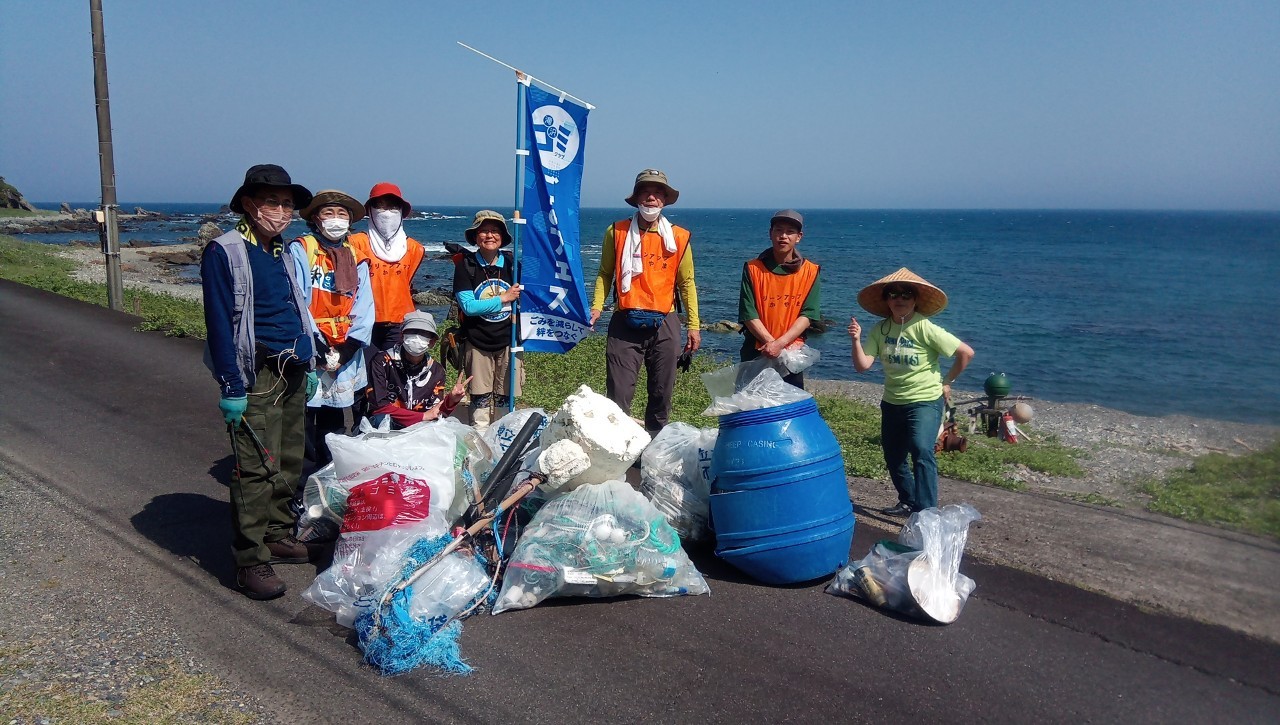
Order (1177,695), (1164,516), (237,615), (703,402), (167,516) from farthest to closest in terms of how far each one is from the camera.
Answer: (703,402)
(1164,516)
(167,516)
(237,615)
(1177,695)

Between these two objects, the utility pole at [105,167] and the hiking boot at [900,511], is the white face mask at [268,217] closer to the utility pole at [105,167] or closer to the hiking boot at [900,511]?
the hiking boot at [900,511]

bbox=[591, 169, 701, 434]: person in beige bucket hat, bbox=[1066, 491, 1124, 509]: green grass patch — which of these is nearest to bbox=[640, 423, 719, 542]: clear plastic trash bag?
bbox=[591, 169, 701, 434]: person in beige bucket hat

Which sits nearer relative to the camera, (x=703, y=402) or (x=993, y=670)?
(x=993, y=670)

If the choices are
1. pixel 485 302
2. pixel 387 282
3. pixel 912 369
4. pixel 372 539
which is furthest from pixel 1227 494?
pixel 387 282

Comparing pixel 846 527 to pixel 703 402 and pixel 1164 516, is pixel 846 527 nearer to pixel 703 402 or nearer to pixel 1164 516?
pixel 1164 516

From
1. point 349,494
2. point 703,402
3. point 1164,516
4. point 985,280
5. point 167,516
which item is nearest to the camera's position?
point 349,494

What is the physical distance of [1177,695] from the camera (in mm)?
3322

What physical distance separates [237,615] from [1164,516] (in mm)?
5699

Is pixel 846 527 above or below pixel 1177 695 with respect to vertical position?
above

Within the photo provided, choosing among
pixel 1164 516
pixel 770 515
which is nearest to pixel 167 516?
pixel 770 515

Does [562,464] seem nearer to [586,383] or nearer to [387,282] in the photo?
[387,282]

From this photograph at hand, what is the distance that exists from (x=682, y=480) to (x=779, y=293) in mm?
1434

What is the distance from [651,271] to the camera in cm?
557

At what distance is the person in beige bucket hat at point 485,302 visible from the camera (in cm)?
550
